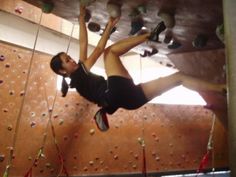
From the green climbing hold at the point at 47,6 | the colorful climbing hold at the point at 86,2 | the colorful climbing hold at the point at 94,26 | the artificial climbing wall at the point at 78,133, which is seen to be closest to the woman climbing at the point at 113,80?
the colorful climbing hold at the point at 86,2

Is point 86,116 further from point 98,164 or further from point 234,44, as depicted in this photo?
point 234,44

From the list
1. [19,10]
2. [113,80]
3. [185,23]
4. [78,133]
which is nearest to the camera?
[113,80]

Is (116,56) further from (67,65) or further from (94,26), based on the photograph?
(94,26)

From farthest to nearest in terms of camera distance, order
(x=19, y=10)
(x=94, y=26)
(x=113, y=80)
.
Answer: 1. (x=19, y=10)
2. (x=94, y=26)
3. (x=113, y=80)

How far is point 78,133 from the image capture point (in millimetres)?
4477

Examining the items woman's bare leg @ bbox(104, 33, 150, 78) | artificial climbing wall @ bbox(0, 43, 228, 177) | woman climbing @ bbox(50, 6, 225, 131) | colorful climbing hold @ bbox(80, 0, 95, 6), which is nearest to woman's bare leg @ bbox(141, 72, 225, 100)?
woman climbing @ bbox(50, 6, 225, 131)

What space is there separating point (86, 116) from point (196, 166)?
206 cm

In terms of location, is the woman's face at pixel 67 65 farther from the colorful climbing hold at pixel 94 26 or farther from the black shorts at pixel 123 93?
the colorful climbing hold at pixel 94 26

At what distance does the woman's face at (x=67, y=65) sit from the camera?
2.45m

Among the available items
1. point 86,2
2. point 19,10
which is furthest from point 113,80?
point 19,10

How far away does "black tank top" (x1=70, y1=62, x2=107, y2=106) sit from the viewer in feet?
7.97

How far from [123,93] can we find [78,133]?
2.19 m

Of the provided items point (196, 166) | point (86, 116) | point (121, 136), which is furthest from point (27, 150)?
point (196, 166)

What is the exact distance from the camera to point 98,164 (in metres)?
4.54
